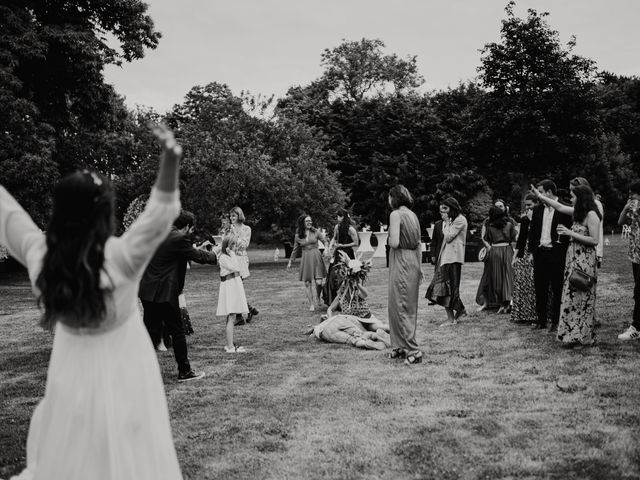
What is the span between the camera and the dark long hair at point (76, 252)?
2.64m

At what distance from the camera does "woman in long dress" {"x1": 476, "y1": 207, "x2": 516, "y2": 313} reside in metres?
12.6

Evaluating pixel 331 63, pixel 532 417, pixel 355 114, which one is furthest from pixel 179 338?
pixel 331 63

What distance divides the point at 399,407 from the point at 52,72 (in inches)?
864

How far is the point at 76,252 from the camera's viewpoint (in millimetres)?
2639

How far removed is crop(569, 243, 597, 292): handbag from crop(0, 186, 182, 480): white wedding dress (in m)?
6.72

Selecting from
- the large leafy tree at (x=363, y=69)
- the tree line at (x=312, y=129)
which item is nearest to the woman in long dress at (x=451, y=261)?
the tree line at (x=312, y=129)

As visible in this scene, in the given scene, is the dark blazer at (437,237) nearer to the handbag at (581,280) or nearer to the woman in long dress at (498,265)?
the woman in long dress at (498,265)

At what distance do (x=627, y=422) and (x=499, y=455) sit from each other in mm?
1442

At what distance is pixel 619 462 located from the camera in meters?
4.53

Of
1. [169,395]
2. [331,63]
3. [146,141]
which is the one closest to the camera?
[169,395]

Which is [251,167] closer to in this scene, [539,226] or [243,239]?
[243,239]

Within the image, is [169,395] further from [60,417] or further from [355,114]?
[355,114]

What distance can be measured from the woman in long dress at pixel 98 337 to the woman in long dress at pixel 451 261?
29.3 feet

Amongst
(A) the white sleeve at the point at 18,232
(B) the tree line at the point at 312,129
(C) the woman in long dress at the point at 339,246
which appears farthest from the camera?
(B) the tree line at the point at 312,129
